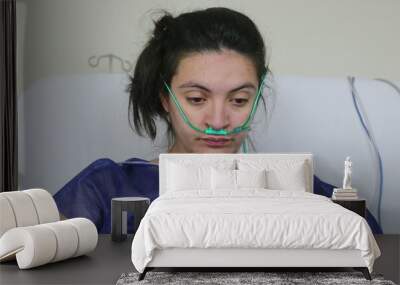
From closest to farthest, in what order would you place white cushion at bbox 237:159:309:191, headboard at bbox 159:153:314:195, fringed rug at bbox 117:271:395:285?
fringed rug at bbox 117:271:395:285 < white cushion at bbox 237:159:309:191 < headboard at bbox 159:153:314:195

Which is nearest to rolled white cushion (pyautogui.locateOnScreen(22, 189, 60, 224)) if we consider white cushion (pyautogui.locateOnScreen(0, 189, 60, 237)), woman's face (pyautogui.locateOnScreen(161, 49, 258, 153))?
white cushion (pyautogui.locateOnScreen(0, 189, 60, 237))

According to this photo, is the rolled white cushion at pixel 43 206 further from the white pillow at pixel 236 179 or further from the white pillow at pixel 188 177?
the white pillow at pixel 236 179

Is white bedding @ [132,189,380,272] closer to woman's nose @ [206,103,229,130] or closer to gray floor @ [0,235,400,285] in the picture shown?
gray floor @ [0,235,400,285]

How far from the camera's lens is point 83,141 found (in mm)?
6961

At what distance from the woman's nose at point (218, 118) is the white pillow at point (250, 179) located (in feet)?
2.43

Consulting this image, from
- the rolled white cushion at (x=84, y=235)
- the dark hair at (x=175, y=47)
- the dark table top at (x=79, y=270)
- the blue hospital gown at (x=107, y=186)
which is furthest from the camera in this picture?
the blue hospital gown at (x=107, y=186)

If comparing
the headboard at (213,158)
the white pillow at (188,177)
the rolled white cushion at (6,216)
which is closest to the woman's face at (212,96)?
the headboard at (213,158)

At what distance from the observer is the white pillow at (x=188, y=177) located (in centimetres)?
618

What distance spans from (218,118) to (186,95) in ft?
1.28

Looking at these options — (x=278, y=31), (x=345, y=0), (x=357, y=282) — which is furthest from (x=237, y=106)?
(x=357, y=282)

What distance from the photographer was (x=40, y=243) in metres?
4.88

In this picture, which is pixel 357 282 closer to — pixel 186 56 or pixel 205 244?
pixel 205 244

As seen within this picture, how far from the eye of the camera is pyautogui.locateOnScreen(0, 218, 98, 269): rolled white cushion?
192 inches

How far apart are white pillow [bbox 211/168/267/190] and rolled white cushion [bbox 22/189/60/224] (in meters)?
1.44
